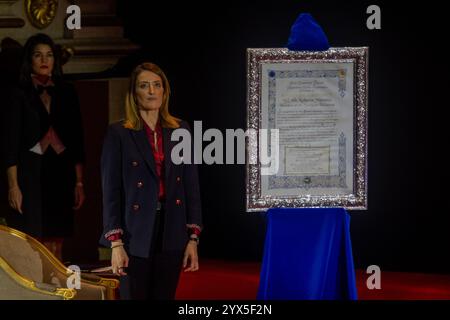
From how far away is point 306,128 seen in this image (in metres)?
4.44

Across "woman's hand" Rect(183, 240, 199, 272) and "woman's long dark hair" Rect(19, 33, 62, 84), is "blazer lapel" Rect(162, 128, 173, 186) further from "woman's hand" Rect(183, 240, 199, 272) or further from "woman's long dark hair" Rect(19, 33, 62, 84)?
"woman's long dark hair" Rect(19, 33, 62, 84)

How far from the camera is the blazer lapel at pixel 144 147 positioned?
12.9 feet

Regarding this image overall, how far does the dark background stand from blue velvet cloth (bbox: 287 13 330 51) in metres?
1.12

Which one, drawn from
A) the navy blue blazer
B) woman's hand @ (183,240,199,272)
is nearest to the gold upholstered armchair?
the navy blue blazer

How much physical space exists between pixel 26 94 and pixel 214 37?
4.47 ft

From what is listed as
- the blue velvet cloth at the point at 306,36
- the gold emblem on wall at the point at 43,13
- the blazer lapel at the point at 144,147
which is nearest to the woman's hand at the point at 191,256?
the blazer lapel at the point at 144,147

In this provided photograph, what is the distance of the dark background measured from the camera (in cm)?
543

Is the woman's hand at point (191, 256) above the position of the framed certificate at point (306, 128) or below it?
below

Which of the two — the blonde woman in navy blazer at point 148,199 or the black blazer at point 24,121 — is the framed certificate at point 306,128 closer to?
the blonde woman in navy blazer at point 148,199

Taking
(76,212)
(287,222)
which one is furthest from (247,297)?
(76,212)

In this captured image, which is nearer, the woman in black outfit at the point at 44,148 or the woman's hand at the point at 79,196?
the woman in black outfit at the point at 44,148

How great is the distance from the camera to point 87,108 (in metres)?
5.38

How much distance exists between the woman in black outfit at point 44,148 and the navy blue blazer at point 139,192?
53.5 inches

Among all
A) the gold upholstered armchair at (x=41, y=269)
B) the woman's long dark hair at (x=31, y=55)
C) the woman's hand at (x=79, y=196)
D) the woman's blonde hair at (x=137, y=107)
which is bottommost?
the gold upholstered armchair at (x=41, y=269)
